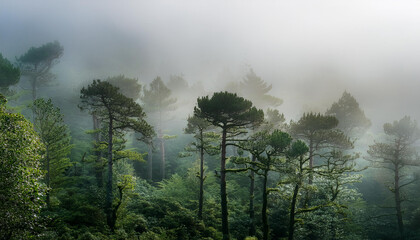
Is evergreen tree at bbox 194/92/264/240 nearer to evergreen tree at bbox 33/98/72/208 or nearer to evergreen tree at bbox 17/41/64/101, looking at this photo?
evergreen tree at bbox 33/98/72/208

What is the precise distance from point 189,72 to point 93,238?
127 meters

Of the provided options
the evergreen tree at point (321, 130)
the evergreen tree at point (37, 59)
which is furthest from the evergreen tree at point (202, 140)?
the evergreen tree at point (37, 59)

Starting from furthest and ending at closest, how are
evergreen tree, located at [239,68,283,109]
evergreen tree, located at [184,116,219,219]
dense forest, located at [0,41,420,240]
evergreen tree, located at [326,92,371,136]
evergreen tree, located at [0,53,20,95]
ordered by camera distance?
evergreen tree, located at [239,68,283,109] → evergreen tree, located at [326,92,371,136] → evergreen tree, located at [0,53,20,95] → evergreen tree, located at [184,116,219,219] → dense forest, located at [0,41,420,240]

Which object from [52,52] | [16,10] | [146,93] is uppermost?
[16,10]

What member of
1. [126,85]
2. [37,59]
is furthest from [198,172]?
[37,59]

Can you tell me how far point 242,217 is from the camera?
62.2 feet

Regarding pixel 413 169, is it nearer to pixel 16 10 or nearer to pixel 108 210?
pixel 108 210

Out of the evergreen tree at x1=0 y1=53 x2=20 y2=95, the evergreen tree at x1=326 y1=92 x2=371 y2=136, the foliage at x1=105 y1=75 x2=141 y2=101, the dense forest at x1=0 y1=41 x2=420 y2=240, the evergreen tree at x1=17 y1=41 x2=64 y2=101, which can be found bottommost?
the dense forest at x1=0 y1=41 x2=420 y2=240

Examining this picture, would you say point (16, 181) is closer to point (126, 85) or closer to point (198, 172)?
point (198, 172)

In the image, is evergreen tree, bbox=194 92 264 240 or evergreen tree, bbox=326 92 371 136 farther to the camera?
evergreen tree, bbox=326 92 371 136

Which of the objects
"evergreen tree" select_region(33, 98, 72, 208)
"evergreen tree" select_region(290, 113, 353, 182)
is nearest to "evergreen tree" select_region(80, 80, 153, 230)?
"evergreen tree" select_region(33, 98, 72, 208)

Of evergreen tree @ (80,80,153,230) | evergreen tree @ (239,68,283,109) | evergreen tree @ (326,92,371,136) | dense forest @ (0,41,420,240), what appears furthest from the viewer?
evergreen tree @ (239,68,283,109)

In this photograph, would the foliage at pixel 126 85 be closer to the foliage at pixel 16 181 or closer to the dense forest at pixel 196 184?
the dense forest at pixel 196 184

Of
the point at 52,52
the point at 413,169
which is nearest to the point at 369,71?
the point at 413,169
